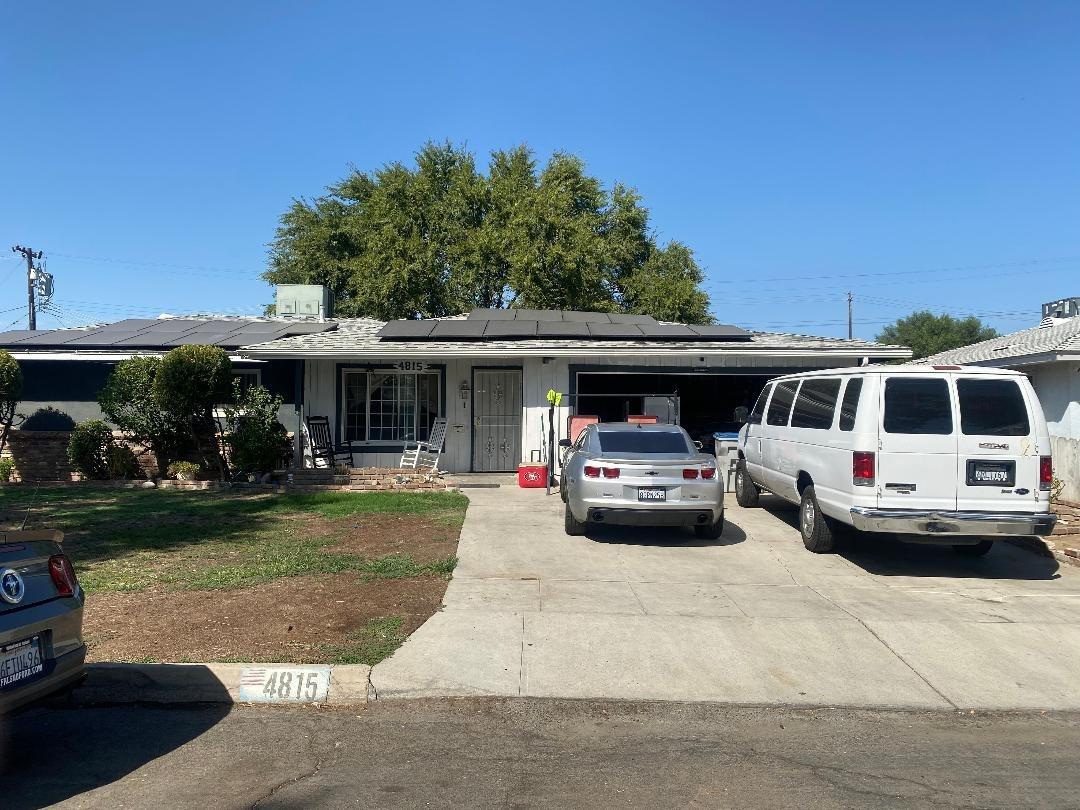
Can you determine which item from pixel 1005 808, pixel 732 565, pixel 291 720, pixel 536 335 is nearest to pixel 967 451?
pixel 732 565

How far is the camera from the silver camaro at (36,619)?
4.00m

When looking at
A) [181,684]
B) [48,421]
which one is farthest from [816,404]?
[48,421]

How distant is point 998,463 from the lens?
8.25 meters

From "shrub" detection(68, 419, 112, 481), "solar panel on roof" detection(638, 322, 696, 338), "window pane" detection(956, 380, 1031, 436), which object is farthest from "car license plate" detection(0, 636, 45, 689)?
"solar panel on roof" detection(638, 322, 696, 338)

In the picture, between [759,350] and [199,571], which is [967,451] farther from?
[199,571]

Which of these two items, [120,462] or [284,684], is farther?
[120,462]

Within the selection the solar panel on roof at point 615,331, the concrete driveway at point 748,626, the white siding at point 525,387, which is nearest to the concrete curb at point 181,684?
the concrete driveway at point 748,626

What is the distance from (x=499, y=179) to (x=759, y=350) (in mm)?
22576

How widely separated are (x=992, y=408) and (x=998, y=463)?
0.56 meters

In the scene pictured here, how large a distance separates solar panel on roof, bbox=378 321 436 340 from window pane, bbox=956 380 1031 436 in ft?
33.9

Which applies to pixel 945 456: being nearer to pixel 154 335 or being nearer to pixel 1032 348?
pixel 1032 348

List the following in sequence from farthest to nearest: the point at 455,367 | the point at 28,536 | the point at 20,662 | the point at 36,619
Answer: the point at 455,367, the point at 28,536, the point at 36,619, the point at 20,662

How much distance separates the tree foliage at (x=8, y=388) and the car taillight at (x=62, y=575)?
42.3 feet

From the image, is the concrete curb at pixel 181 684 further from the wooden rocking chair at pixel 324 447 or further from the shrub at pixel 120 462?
the shrub at pixel 120 462
